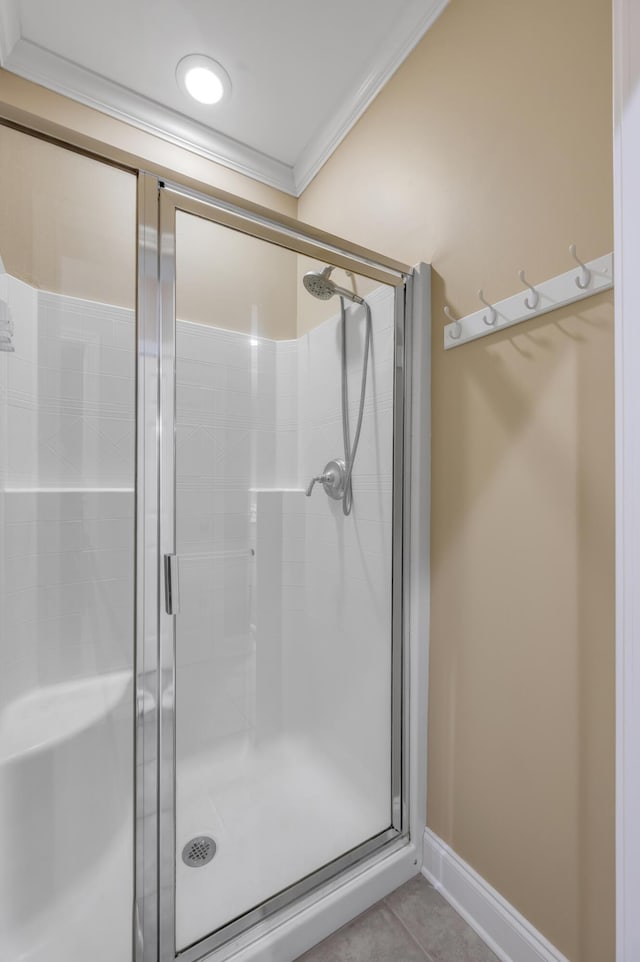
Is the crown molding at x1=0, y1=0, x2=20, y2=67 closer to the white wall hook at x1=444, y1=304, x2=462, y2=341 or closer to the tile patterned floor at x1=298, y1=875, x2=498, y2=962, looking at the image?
the white wall hook at x1=444, y1=304, x2=462, y2=341

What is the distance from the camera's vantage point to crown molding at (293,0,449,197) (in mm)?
1318

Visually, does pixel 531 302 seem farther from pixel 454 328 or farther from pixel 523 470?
pixel 523 470

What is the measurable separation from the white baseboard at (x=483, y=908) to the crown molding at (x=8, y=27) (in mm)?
2600

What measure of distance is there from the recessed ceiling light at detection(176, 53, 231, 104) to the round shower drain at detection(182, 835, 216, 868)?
2.24 m

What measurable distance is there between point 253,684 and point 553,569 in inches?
32.2

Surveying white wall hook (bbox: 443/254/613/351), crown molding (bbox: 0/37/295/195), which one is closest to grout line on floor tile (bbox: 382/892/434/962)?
white wall hook (bbox: 443/254/613/351)

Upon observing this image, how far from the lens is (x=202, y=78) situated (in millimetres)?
1548

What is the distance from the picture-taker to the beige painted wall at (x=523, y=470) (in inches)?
34.1

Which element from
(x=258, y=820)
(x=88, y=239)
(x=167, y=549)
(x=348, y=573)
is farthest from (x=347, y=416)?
(x=258, y=820)

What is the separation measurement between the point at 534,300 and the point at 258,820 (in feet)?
4.60

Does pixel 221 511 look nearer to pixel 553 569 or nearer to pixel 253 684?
pixel 253 684

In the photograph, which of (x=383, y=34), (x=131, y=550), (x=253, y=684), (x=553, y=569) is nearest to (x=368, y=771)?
(x=253, y=684)

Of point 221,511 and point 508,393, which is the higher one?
point 508,393

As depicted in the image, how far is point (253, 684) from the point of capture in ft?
4.01
